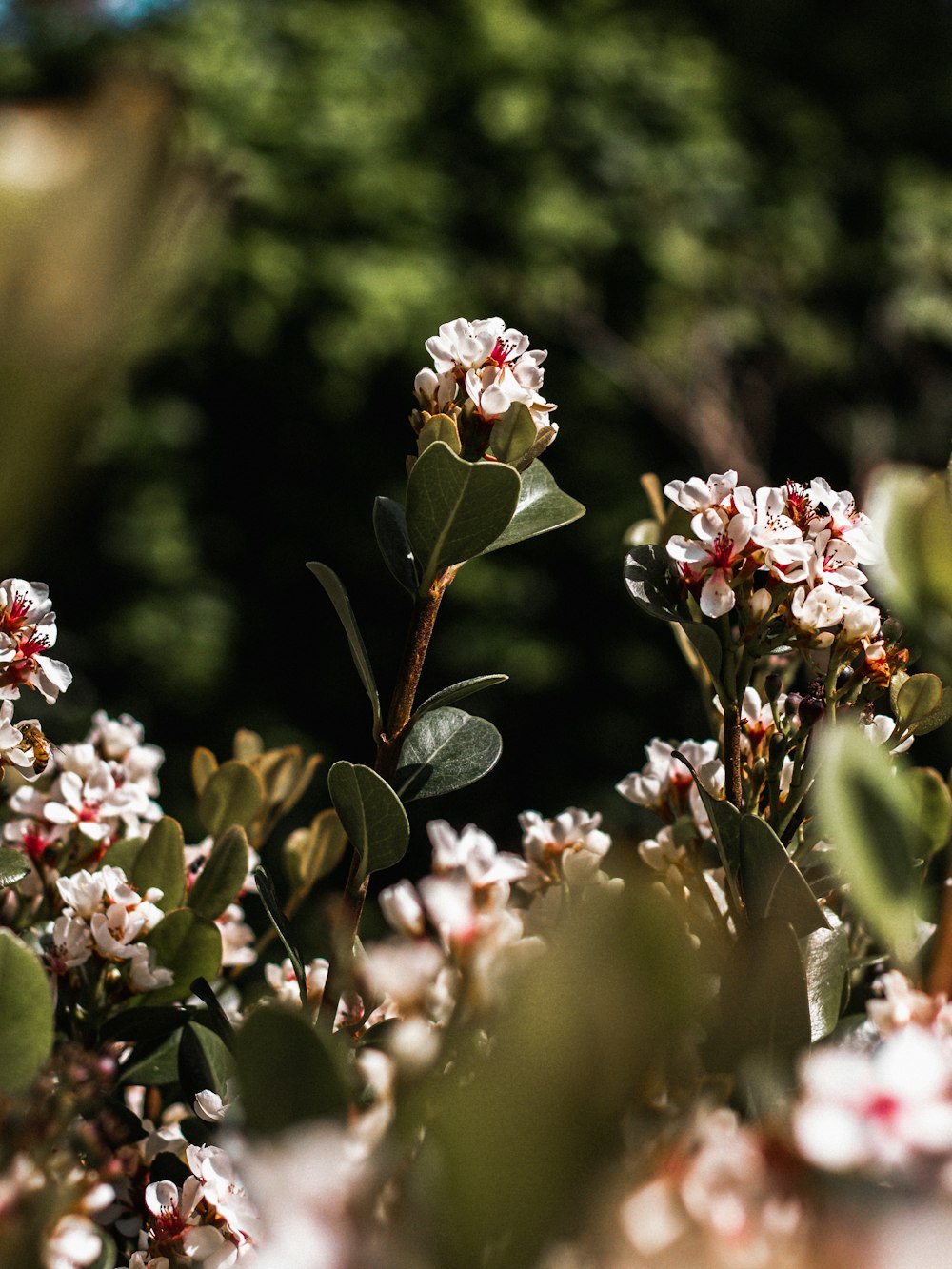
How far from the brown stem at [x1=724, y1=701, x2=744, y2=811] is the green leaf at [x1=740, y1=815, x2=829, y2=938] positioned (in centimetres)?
7

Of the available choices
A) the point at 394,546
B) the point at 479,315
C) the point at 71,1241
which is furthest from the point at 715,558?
the point at 479,315

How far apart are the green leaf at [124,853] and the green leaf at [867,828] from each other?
14.7 inches

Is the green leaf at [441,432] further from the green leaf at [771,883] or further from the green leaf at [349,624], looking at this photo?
the green leaf at [771,883]

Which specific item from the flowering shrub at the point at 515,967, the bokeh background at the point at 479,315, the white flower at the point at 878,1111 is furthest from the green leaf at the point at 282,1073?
the bokeh background at the point at 479,315

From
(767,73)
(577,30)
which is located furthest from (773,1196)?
(767,73)

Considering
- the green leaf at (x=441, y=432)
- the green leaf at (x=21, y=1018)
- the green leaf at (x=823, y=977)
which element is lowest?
the green leaf at (x=823, y=977)

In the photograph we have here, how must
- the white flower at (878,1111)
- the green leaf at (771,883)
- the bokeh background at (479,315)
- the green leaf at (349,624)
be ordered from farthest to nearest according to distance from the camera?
the bokeh background at (479,315), the green leaf at (349,624), the green leaf at (771,883), the white flower at (878,1111)

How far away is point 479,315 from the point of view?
13.9 ft

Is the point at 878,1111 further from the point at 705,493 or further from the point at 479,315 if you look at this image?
the point at 479,315

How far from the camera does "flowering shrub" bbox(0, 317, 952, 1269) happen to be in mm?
251

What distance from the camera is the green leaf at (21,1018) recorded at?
13.6 inches

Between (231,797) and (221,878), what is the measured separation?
90 mm

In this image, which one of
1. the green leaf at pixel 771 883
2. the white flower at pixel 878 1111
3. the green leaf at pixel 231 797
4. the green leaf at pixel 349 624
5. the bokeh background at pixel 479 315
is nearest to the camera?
the white flower at pixel 878 1111

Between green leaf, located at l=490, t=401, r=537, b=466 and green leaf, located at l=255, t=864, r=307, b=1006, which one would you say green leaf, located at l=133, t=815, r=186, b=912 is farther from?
green leaf, located at l=490, t=401, r=537, b=466
